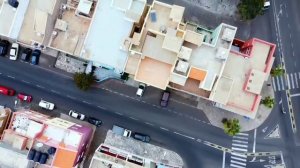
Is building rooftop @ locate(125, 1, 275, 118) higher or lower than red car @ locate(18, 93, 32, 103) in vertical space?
higher

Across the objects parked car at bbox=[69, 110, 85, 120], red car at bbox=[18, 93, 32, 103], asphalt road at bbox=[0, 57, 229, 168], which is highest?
asphalt road at bbox=[0, 57, 229, 168]

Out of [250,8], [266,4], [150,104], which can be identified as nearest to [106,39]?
[150,104]

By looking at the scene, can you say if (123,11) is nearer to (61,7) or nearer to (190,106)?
(61,7)

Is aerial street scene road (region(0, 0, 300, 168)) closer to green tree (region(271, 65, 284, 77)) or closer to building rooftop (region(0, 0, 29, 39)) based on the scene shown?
green tree (region(271, 65, 284, 77))

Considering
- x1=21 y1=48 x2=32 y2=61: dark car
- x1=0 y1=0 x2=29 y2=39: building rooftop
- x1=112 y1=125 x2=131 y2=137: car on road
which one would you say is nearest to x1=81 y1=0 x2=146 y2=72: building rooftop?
x1=0 y1=0 x2=29 y2=39: building rooftop

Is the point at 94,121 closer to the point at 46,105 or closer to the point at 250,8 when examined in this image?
the point at 46,105
